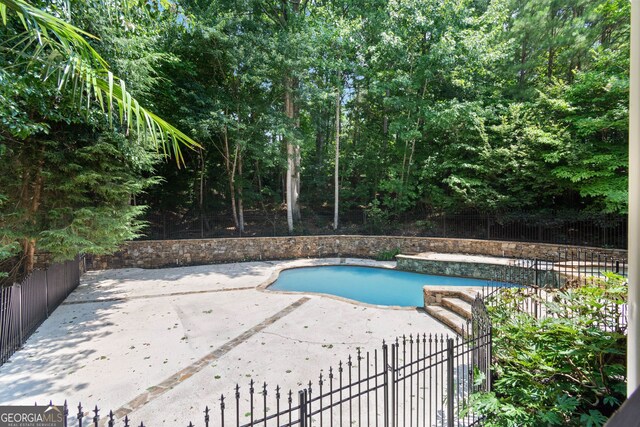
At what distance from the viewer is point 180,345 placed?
5.35 meters

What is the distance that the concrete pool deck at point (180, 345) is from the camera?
3.96 meters

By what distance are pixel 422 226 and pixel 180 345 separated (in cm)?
1203

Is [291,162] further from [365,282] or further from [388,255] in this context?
[365,282]

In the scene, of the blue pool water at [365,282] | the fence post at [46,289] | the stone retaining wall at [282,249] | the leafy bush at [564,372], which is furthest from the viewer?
the stone retaining wall at [282,249]

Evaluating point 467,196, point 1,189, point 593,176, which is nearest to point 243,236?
point 1,189

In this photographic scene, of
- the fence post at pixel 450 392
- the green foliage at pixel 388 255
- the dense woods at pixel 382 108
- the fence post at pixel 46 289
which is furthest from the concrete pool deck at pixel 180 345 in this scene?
the green foliage at pixel 388 255

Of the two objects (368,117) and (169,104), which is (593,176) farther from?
(169,104)

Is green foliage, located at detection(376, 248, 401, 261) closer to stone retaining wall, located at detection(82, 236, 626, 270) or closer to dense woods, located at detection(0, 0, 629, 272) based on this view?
stone retaining wall, located at detection(82, 236, 626, 270)

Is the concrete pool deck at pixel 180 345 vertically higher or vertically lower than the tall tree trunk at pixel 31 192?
lower

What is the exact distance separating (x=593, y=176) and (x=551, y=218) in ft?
6.41

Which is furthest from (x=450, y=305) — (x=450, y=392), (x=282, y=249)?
(x=282, y=249)

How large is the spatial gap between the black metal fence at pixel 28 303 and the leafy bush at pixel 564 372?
6.85 meters

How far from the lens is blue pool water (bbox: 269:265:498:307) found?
9789 mm

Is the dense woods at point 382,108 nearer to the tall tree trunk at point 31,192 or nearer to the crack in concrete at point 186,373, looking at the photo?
the tall tree trunk at point 31,192
